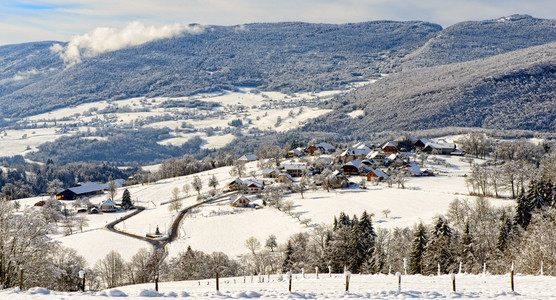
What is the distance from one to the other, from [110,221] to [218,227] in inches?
907

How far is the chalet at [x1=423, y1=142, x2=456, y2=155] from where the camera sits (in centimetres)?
11375

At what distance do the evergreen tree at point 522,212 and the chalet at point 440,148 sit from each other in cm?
7028

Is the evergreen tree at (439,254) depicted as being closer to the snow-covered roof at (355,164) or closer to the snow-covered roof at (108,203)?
the snow-covered roof at (355,164)

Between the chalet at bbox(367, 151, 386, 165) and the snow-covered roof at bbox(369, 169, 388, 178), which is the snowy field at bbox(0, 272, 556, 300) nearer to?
the snow-covered roof at bbox(369, 169, 388, 178)

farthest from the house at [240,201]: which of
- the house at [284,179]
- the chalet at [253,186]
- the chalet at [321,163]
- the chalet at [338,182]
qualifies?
the chalet at [321,163]

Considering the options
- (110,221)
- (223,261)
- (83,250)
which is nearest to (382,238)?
(223,261)

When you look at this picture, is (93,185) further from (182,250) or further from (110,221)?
(182,250)

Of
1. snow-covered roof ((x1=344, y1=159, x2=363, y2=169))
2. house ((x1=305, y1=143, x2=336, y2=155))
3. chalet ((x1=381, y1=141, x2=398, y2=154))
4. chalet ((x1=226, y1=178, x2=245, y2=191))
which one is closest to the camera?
chalet ((x1=226, y1=178, x2=245, y2=191))

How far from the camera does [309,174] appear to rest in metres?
98.1

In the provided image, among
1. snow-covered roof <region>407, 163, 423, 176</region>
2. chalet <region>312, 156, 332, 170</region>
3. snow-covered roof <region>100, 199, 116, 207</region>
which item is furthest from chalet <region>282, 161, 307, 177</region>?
snow-covered roof <region>100, 199, 116, 207</region>

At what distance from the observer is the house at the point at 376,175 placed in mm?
92312

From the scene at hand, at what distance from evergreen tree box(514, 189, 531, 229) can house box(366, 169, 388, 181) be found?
47641mm

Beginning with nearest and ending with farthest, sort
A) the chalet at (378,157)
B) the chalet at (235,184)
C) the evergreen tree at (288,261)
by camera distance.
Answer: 1. the evergreen tree at (288,261)
2. the chalet at (235,184)
3. the chalet at (378,157)

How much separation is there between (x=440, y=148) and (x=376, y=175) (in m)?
29.9
